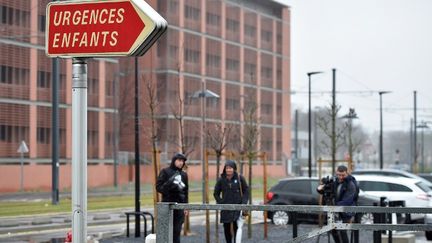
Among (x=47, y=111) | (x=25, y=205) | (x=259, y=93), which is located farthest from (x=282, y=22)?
(x=25, y=205)

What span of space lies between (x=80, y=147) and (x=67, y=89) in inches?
2227

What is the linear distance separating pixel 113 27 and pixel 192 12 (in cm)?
7468

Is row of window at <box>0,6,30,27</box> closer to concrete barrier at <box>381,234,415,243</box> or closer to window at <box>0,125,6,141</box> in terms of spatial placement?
window at <box>0,125,6,141</box>

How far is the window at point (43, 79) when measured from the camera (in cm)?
6066

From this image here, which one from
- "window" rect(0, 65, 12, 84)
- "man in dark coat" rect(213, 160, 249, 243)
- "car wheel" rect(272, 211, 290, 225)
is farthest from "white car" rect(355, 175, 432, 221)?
"window" rect(0, 65, 12, 84)

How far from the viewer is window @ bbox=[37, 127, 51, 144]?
61531 mm

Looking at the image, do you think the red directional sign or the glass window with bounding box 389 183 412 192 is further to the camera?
the glass window with bounding box 389 183 412 192

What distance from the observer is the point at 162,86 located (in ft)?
251

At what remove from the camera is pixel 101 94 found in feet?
221

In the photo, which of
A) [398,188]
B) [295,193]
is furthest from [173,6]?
[398,188]

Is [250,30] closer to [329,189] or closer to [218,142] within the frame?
[218,142]

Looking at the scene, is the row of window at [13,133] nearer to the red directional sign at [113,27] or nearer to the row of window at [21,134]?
the row of window at [21,134]

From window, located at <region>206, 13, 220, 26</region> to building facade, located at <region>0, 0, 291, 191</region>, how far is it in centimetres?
10

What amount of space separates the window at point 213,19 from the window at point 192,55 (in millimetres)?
3715
